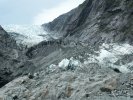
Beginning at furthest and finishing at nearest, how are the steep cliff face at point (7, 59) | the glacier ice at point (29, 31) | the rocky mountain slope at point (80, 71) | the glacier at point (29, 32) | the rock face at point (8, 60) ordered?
the glacier ice at point (29, 31) → the glacier at point (29, 32) → the steep cliff face at point (7, 59) → the rock face at point (8, 60) → the rocky mountain slope at point (80, 71)

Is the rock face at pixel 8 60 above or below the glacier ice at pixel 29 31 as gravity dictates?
above

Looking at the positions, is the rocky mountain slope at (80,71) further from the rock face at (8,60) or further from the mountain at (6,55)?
the mountain at (6,55)

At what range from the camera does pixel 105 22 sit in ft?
197

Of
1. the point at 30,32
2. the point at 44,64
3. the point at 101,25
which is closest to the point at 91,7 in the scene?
the point at 101,25

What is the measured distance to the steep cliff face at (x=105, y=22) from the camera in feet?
172

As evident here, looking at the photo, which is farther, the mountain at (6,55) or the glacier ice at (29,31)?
the glacier ice at (29,31)

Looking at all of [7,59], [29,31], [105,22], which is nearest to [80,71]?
[7,59]

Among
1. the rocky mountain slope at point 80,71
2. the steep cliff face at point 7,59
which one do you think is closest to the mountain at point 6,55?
the steep cliff face at point 7,59

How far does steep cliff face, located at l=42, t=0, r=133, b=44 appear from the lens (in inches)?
2063

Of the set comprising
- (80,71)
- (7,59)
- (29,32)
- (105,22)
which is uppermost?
(105,22)

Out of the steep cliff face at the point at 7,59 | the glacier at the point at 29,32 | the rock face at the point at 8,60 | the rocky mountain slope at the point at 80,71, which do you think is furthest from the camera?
the glacier at the point at 29,32

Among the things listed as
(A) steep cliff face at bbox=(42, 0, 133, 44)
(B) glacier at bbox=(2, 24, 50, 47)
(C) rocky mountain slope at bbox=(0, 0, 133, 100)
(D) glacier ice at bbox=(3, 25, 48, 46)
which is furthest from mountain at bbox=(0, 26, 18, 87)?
(D) glacier ice at bbox=(3, 25, 48, 46)

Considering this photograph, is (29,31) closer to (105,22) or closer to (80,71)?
(105,22)

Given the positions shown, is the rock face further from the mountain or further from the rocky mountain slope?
the rocky mountain slope
